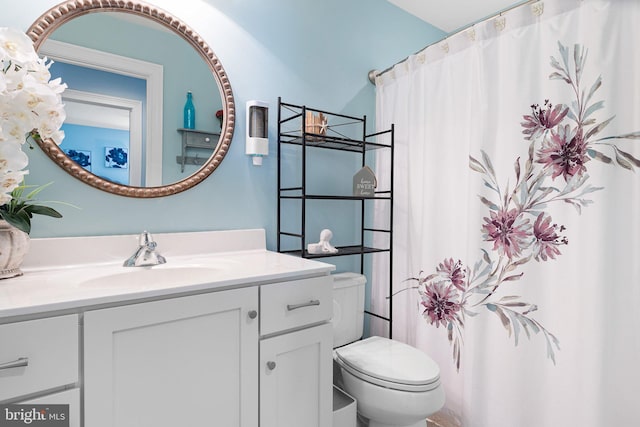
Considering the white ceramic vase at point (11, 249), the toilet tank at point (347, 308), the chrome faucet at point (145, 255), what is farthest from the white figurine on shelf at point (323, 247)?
the white ceramic vase at point (11, 249)

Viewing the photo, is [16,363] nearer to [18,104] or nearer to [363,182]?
[18,104]

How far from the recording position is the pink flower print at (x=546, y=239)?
134cm

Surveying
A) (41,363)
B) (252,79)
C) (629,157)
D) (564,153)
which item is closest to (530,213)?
(564,153)

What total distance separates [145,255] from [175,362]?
0.48 meters

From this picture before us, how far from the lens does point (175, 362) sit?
0.96 meters

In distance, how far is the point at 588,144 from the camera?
126cm

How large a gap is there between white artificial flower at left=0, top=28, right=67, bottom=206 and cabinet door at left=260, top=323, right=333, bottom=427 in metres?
0.78

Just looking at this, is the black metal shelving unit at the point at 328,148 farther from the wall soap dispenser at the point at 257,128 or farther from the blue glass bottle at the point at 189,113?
the blue glass bottle at the point at 189,113

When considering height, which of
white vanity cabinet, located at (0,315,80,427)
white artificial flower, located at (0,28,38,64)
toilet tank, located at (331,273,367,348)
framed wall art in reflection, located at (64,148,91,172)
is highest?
white artificial flower, located at (0,28,38,64)

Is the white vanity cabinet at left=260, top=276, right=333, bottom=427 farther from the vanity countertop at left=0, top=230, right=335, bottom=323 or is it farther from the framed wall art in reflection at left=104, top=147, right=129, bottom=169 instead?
the framed wall art in reflection at left=104, top=147, right=129, bottom=169

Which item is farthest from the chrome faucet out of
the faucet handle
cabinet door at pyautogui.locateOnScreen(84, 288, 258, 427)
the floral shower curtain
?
the floral shower curtain

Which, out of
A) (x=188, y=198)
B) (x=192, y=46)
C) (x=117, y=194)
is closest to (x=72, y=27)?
(x=192, y=46)

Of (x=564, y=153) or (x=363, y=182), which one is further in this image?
(x=363, y=182)

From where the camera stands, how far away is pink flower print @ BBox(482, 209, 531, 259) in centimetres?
145
